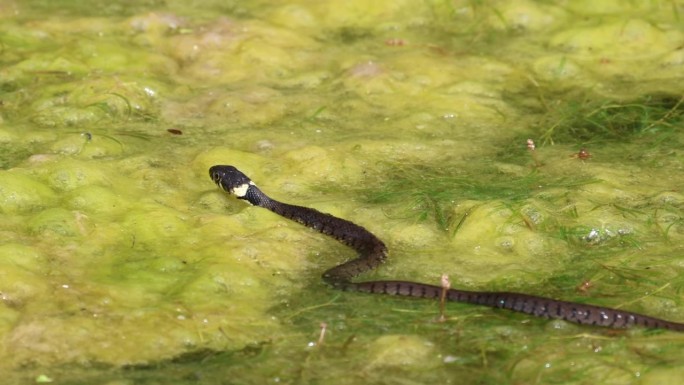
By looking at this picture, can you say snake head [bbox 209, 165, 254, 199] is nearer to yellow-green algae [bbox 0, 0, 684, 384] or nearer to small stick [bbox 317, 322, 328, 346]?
yellow-green algae [bbox 0, 0, 684, 384]

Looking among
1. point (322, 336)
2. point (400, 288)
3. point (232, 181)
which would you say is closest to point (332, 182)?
point (232, 181)

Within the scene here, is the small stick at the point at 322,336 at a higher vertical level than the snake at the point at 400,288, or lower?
lower

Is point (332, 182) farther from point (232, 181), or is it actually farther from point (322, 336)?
point (322, 336)

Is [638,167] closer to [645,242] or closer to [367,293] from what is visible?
[645,242]

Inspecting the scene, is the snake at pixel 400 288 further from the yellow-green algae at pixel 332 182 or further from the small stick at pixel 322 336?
the small stick at pixel 322 336

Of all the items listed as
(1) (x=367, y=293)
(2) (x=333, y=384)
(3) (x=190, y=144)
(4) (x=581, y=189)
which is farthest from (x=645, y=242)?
(3) (x=190, y=144)

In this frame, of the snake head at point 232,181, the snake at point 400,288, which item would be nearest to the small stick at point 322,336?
the snake at point 400,288

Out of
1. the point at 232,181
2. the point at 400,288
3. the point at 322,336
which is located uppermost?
the point at 232,181
